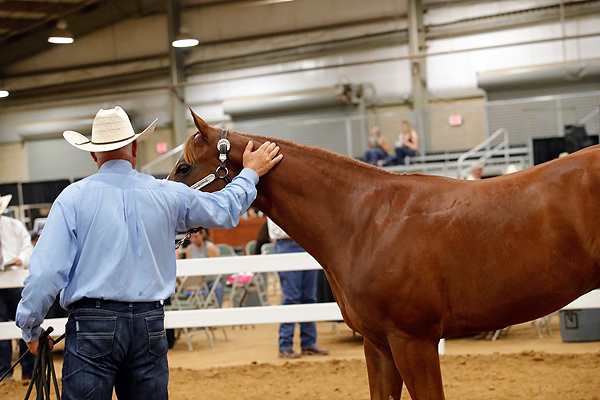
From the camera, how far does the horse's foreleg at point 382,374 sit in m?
3.14

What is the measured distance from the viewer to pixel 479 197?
10.0 ft

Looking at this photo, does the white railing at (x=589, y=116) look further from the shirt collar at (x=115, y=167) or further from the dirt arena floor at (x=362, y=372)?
the shirt collar at (x=115, y=167)

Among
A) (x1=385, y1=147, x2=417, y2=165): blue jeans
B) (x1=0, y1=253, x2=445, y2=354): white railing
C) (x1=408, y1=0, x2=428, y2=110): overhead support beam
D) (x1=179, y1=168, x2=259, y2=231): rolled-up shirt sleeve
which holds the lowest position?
(x1=0, y1=253, x2=445, y2=354): white railing

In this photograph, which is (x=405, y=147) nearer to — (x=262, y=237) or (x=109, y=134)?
(x=262, y=237)

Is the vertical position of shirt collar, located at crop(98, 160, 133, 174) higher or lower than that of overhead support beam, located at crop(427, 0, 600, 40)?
lower

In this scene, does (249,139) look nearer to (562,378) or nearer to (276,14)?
(562,378)

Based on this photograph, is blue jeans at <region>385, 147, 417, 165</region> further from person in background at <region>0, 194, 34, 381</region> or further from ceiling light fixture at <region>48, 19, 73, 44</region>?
ceiling light fixture at <region>48, 19, 73, 44</region>

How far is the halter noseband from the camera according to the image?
10.0 ft

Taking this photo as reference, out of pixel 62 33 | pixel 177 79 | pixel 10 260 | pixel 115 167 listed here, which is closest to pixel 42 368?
pixel 115 167

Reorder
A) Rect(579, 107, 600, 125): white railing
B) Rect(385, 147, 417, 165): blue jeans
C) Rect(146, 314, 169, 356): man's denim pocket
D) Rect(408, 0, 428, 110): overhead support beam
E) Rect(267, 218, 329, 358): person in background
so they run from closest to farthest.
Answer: Rect(146, 314, 169, 356): man's denim pocket, Rect(267, 218, 329, 358): person in background, Rect(579, 107, 600, 125): white railing, Rect(385, 147, 417, 165): blue jeans, Rect(408, 0, 428, 110): overhead support beam

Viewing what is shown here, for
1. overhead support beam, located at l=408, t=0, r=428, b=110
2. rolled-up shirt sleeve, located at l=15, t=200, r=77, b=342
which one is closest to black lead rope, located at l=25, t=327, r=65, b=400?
rolled-up shirt sleeve, located at l=15, t=200, r=77, b=342

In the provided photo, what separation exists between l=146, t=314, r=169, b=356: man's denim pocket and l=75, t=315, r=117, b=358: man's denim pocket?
139mm

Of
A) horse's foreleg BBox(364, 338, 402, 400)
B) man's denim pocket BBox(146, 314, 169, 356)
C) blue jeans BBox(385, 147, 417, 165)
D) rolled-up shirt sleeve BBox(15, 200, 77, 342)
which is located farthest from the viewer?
blue jeans BBox(385, 147, 417, 165)

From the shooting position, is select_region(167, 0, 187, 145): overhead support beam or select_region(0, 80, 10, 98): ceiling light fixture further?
select_region(0, 80, 10, 98): ceiling light fixture
